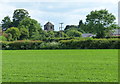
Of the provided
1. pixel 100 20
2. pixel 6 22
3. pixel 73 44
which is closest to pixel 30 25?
pixel 6 22

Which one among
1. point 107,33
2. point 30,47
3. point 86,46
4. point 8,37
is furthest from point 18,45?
point 107,33

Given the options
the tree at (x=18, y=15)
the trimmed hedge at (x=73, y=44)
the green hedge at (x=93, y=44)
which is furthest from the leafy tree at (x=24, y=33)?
the green hedge at (x=93, y=44)

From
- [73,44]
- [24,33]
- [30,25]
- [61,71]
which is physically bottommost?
[61,71]

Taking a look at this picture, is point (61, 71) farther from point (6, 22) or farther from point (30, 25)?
point (6, 22)

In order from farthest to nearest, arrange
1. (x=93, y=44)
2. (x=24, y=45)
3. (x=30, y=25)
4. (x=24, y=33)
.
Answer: (x=30, y=25) → (x=24, y=33) → (x=24, y=45) → (x=93, y=44)

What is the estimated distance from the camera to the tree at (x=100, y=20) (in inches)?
2333

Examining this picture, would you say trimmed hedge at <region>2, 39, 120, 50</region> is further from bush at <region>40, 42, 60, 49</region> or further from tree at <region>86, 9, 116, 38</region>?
tree at <region>86, 9, 116, 38</region>

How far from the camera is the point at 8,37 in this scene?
50.6 meters

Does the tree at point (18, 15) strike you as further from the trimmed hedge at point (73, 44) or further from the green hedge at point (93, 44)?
the green hedge at point (93, 44)

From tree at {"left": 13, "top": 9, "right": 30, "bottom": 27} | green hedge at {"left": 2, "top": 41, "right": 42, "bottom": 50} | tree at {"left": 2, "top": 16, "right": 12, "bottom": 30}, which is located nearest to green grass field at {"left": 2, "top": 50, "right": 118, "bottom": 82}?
green hedge at {"left": 2, "top": 41, "right": 42, "bottom": 50}

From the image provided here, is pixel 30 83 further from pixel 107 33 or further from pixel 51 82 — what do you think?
pixel 107 33

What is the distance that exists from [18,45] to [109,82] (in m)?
30.7

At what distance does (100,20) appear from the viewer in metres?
60.1

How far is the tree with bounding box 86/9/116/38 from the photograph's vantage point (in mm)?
59250
